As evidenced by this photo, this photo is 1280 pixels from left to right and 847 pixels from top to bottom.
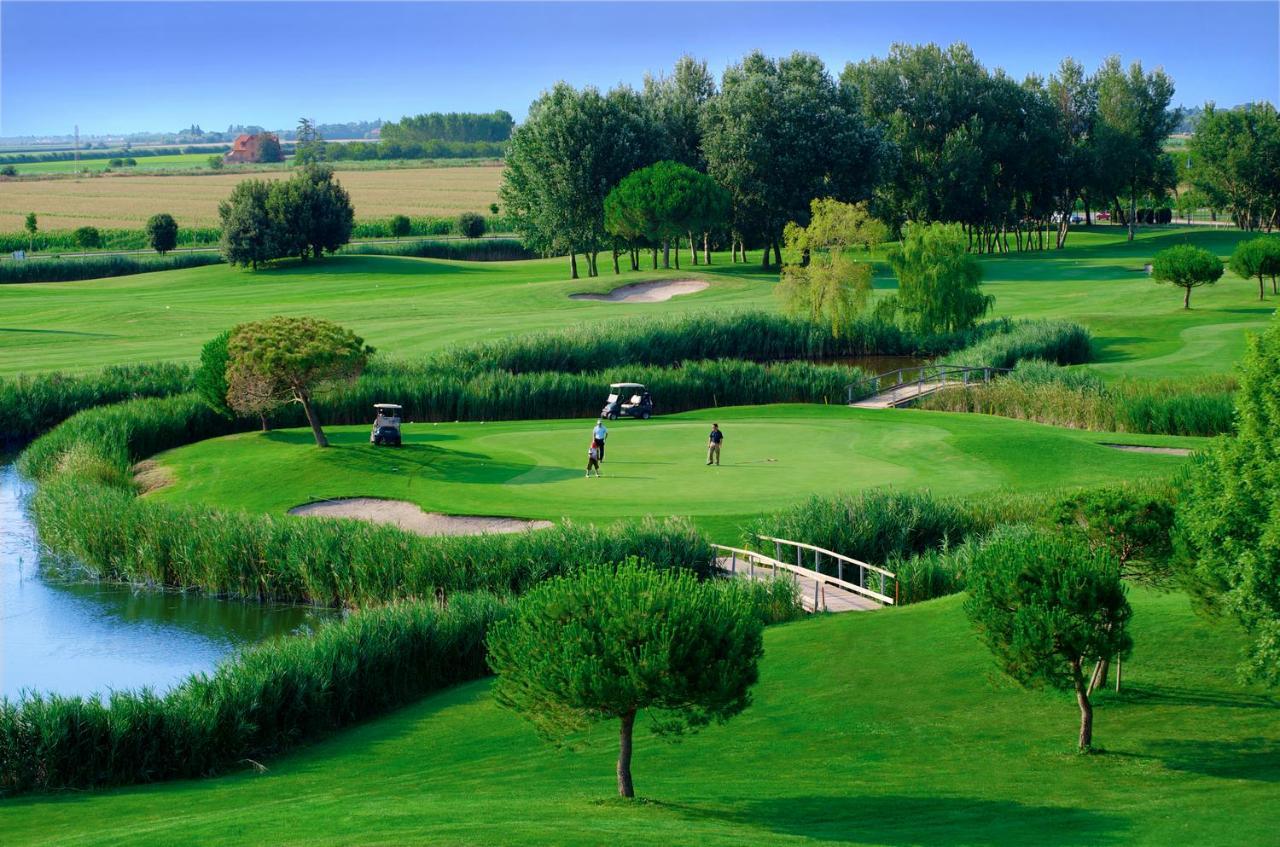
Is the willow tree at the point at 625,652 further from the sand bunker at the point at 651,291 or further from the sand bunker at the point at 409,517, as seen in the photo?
Answer: the sand bunker at the point at 651,291

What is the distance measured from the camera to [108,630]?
35.3 meters

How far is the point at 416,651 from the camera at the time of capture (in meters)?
29.2

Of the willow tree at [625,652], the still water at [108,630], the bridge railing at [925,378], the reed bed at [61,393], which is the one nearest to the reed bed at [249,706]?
the still water at [108,630]

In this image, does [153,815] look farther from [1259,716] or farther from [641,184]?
[641,184]

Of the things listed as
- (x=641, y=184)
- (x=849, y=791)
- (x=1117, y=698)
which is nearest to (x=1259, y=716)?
(x=1117, y=698)

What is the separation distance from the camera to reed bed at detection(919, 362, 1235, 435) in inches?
2067

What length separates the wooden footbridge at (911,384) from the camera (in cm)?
6366

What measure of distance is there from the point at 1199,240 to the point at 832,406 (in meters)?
78.6

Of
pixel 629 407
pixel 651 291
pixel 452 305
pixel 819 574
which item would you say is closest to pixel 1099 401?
pixel 629 407

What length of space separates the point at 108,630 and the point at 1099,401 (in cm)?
3843

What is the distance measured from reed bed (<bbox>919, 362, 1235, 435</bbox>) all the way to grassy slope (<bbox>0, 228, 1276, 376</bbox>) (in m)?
5.79

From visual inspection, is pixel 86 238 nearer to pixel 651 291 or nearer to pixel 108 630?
pixel 651 291

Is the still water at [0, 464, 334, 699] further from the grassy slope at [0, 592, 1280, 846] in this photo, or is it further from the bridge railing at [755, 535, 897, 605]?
the bridge railing at [755, 535, 897, 605]

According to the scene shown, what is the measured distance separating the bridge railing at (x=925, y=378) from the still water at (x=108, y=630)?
112 feet
